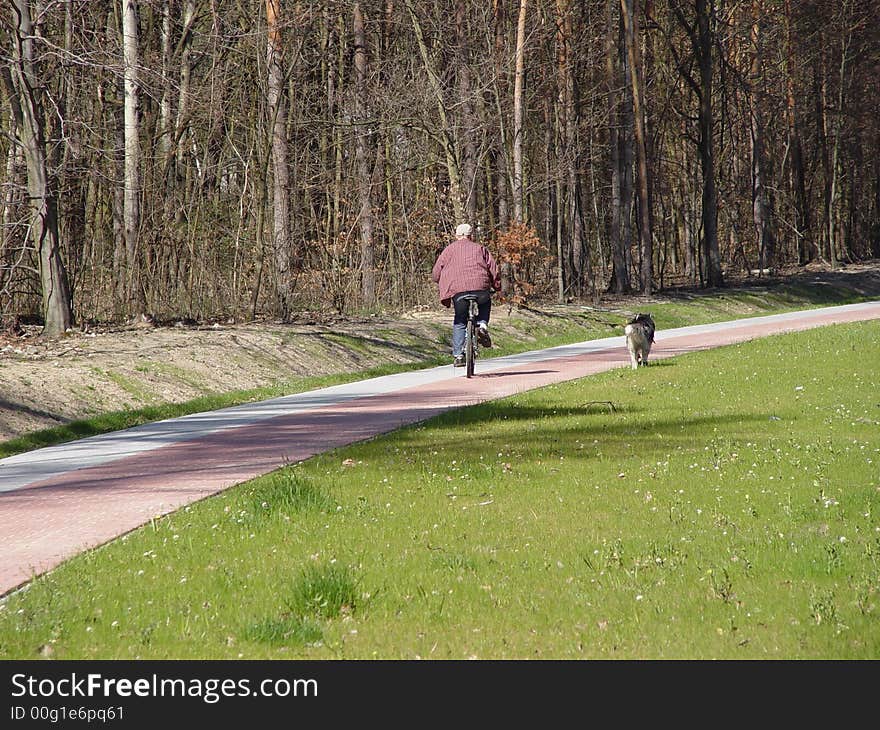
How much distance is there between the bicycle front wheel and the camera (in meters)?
19.5

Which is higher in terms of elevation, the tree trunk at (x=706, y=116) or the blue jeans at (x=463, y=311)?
the tree trunk at (x=706, y=116)

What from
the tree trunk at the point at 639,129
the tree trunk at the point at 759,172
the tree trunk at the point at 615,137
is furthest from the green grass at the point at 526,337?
the tree trunk at the point at 759,172

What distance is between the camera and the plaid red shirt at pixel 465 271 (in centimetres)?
1941

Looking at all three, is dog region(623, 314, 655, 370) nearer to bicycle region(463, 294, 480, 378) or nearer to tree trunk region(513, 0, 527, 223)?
bicycle region(463, 294, 480, 378)

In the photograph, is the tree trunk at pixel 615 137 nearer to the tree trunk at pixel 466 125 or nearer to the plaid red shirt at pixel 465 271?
the tree trunk at pixel 466 125

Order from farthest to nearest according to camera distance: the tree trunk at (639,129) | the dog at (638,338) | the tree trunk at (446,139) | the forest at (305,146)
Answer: the tree trunk at (639,129), the tree trunk at (446,139), the forest at (305,146), the dog at (638,338)

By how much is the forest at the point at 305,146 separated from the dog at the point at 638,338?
26.0ft

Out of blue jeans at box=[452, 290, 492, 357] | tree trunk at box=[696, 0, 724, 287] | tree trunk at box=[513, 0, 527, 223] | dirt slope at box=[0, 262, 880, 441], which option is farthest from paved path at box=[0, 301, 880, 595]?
tree trunk at box=[696, 0, 724, 287]

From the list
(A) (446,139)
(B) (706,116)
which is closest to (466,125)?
(A) (446,139)

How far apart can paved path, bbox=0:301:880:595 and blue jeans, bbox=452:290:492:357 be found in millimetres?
624

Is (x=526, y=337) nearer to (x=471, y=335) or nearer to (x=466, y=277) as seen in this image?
(x=471, y=335)

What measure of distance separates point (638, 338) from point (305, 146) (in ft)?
42.7

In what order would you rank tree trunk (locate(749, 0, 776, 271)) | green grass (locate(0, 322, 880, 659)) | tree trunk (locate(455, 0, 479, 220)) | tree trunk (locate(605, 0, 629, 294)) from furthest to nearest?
tree trunk (locate(749, 0, 776, 271))
tree trunk (locate(605, 0, 629, 294))
tree trunk (locate(455, 0, 479, 220))
green grass (locate(0, 322, 880, 659))
